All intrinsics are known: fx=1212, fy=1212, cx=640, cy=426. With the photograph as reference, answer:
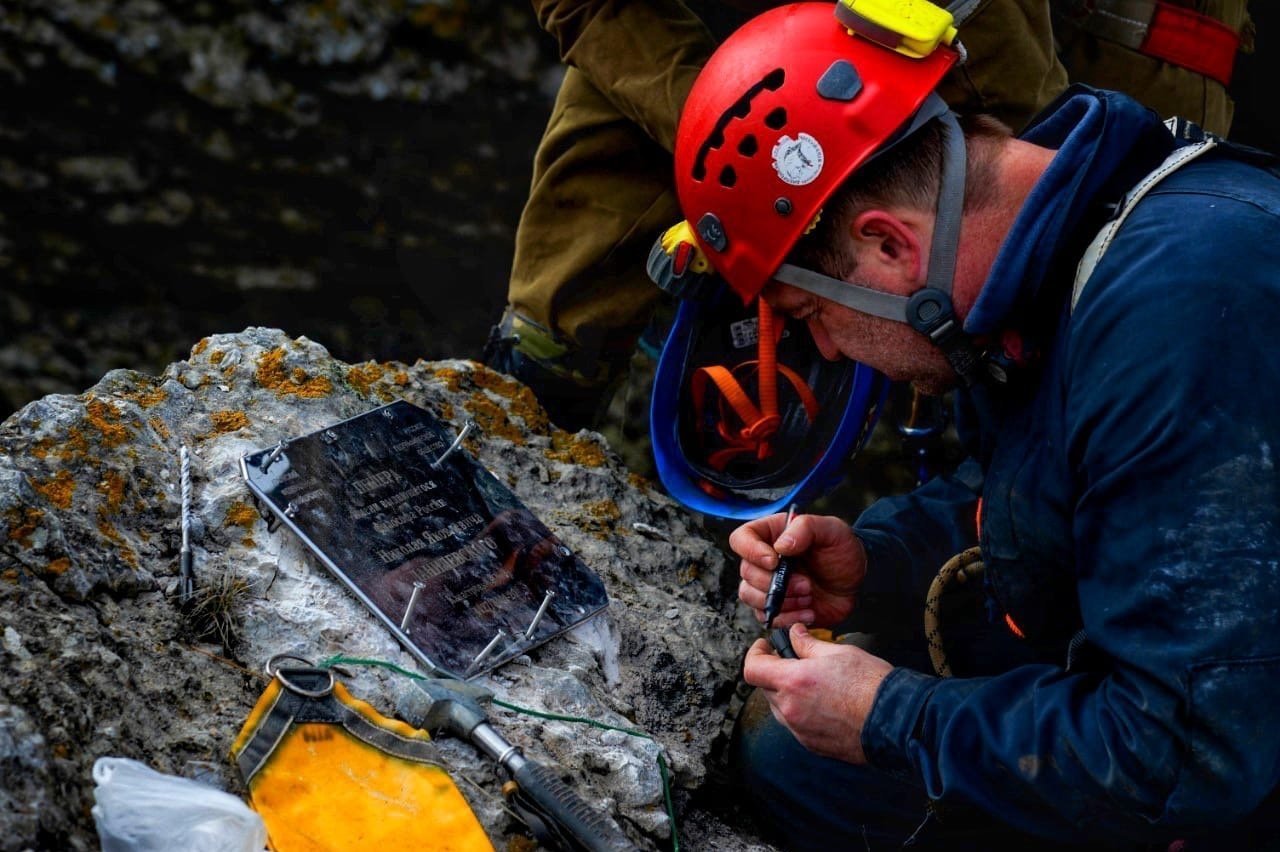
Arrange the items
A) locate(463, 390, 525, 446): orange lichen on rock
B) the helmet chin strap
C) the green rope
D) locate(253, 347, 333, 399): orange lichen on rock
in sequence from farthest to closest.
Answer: locate(463, 390, 525, 446): orange lichen on rock, locate(253, 347, 333, 399): orange lichen on rock, the green rope, the helmet chin strap

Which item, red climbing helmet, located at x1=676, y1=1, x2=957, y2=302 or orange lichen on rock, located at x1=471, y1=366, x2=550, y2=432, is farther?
orange lichen on rock, located at x1=471, y1=366, x2=550, y2=432

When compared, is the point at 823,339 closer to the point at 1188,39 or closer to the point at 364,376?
the point at 364,376

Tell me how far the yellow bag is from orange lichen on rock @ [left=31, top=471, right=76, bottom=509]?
1.97 ft

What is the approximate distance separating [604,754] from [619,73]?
6.88 ft

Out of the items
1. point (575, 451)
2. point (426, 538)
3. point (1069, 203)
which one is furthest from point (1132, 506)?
point (575, 451)

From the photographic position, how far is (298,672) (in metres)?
2.24

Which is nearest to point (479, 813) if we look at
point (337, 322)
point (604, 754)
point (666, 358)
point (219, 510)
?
point (604, 754)

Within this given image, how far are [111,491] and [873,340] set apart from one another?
5.22 feet

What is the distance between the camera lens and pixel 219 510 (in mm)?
2623

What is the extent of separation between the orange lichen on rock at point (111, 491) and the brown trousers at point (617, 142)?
5.63 ft

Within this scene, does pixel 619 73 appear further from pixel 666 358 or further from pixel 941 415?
pixel 941 415

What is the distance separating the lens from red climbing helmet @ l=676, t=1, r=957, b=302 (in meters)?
2.25

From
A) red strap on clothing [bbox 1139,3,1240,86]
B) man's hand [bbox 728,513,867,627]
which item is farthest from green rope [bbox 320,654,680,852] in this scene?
red strap on clothing [bbox 1139,3,1240,86]

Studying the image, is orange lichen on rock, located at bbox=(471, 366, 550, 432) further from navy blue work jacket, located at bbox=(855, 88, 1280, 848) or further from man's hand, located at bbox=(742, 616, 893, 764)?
navy blue work jacket, located at bbox=(855, 88, 1280, 848)
